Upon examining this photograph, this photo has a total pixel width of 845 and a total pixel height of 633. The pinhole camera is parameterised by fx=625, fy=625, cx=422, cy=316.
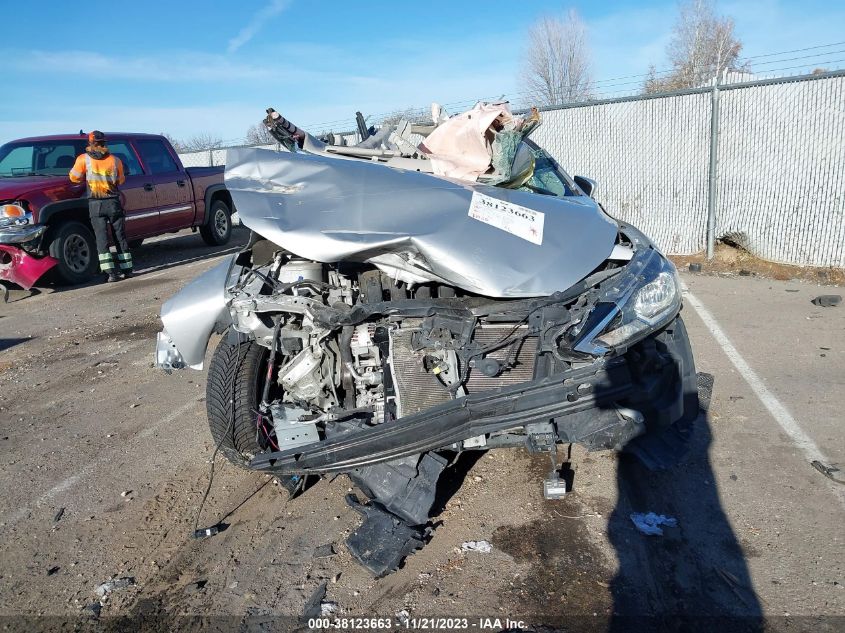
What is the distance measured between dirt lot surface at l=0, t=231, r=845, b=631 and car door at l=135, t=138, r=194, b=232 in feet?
20.4

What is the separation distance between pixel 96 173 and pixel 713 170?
8.90 meters

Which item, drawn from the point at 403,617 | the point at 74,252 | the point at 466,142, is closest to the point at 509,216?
the point at 466,142

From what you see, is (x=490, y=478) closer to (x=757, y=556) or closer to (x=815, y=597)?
(x=757, y=556)

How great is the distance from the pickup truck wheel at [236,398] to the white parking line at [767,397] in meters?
3.23

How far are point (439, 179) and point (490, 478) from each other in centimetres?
176

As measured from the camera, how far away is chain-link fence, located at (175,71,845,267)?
26.5 feet

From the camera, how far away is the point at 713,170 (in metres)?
9.02

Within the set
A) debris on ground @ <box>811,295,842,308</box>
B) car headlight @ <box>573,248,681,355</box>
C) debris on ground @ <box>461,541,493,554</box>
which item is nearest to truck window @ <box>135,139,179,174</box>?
car headlight @ <box>573,248,681,355</box>

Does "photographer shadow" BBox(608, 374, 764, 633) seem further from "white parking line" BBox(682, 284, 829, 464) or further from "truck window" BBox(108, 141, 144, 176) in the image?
"truck window" BBox(108, 141, 144, 176)

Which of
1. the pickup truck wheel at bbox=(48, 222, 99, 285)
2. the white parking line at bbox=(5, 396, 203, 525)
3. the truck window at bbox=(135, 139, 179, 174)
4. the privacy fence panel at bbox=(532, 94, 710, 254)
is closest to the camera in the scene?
the white parking line at bbox=(5, 396, 203, 525)

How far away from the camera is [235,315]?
11.0 ft

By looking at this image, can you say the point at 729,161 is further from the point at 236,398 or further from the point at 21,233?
the point at 21,233

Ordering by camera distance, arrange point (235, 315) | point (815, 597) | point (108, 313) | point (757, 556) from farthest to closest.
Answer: point (108, 313)
point (235, 315)
point (757, 556)
point (815, 597)

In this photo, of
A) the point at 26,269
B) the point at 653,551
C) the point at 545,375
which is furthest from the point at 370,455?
the point at 26,269
